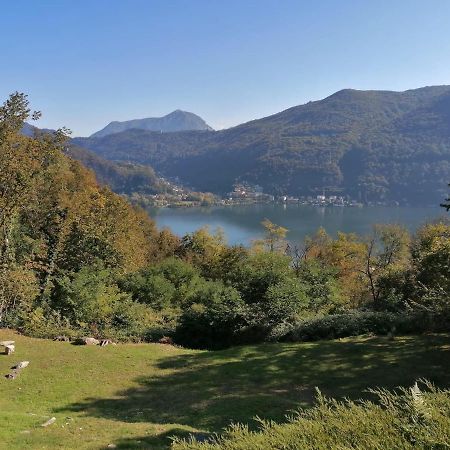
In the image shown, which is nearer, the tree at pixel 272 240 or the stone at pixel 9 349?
the stone at pixel 9 349

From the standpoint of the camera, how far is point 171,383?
13.2 metres

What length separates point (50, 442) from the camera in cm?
832

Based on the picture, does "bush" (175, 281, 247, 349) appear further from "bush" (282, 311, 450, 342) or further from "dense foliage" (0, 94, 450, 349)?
"bush" (282, 311, 450, 342)

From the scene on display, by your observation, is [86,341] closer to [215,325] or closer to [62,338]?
[62,338]

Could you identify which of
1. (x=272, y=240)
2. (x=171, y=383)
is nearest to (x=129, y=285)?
(x=171, y=383)

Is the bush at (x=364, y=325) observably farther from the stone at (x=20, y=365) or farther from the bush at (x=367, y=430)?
the bush at (x=367, y=430)

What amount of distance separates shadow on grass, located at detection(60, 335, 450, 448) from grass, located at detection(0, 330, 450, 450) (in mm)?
28

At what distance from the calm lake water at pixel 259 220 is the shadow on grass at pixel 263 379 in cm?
6817

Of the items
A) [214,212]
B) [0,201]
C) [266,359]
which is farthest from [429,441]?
[214,212]

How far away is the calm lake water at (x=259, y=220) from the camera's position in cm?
10074

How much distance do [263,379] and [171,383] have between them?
9.01 ft

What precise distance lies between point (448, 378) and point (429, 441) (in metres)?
10.3

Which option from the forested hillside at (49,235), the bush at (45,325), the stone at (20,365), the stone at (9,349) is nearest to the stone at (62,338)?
the bush at (45,325)

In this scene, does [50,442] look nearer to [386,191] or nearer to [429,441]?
[429,441]
